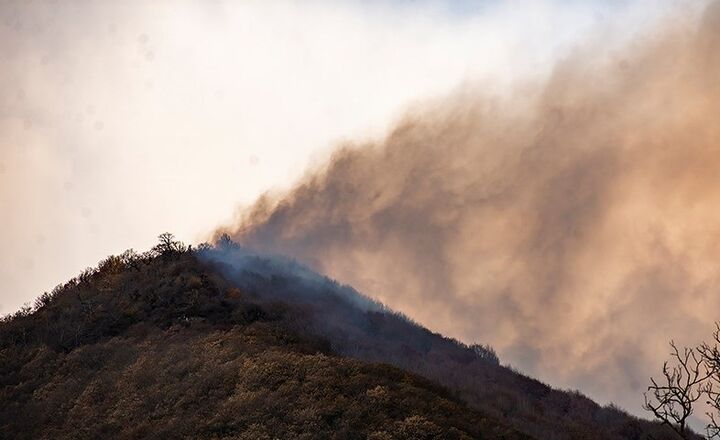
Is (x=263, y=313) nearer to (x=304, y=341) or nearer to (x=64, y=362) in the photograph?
(x=304, y=341)

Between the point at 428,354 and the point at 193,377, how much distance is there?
825 inches

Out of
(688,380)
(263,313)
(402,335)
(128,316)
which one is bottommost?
(688,380)

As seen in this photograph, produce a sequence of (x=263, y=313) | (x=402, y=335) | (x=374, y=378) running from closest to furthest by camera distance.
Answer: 1. (x=374, y=378)
2. (x=263, y=313)
3. (x=402, y=335)

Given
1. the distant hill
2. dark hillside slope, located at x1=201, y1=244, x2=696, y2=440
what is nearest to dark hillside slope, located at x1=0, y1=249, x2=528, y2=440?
the distant hill

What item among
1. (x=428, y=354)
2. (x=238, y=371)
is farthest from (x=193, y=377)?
(x=428, y=354)

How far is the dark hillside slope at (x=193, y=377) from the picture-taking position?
19781 millimetres

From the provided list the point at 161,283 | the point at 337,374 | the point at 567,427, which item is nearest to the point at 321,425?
the point at 337,374

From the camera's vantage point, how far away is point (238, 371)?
78.0 ft

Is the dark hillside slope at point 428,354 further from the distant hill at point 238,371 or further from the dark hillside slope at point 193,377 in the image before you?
the dark hillside slope at point 193,377

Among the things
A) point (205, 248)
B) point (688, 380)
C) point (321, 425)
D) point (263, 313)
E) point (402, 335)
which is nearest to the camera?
point (688, 380)

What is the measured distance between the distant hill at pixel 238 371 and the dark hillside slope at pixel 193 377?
73 millimetres

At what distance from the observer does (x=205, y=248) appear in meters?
48.2

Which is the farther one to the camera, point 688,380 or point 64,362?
point 64,362

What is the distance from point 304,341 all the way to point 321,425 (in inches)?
405
